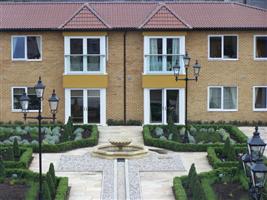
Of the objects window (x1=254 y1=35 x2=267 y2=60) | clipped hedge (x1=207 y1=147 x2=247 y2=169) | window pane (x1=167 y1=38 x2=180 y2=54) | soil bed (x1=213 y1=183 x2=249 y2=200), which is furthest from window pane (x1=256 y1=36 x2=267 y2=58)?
soil bed (x1=213 y1=183 x2=249 y2=200)

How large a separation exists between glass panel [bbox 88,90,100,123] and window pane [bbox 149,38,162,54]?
396 cm

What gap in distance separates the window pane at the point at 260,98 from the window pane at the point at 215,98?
2209 millimetres

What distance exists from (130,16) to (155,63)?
3486 millimetres

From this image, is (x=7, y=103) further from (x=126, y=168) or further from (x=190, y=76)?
(x=126, y=168)

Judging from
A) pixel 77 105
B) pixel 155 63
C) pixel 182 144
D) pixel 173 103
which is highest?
pixel 155 63

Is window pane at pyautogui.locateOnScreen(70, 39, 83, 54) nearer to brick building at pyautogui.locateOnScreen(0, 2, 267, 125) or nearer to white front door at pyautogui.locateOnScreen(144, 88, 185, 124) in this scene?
brick building at pyautogui.locateOnScreen(0, 2, 267, 125)

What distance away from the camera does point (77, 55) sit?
41094mm

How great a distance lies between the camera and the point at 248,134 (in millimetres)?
37719

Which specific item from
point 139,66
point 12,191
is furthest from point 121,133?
point 12,191

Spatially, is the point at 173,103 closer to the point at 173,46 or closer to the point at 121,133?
the point at 173,46

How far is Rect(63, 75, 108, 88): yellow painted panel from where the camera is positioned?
135 ft

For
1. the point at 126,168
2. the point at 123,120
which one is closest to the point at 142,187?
the point at 126,168

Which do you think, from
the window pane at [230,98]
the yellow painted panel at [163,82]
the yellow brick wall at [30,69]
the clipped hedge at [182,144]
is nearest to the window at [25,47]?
the yellow brick wall at [30,69]

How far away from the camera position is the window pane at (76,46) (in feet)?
136
